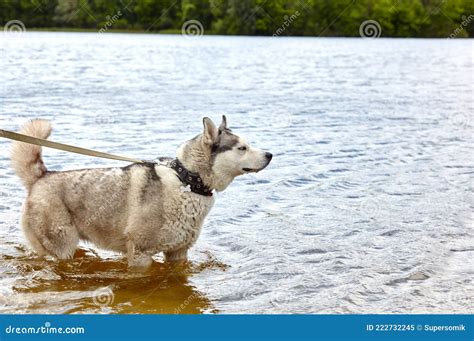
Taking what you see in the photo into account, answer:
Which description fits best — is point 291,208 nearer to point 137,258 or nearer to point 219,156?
point 219,156

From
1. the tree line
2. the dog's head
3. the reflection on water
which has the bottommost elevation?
the reflection on water

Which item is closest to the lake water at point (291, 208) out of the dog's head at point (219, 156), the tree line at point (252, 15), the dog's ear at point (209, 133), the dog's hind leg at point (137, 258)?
the dog's hind leg at point (137, 258)

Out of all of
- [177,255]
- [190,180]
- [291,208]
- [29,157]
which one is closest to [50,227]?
[29,157]

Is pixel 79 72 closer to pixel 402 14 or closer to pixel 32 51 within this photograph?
pixel 32 51

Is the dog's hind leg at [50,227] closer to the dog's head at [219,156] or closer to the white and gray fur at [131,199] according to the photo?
the white and gray fur at [131,199]

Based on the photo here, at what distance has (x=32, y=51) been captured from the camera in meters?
62.2

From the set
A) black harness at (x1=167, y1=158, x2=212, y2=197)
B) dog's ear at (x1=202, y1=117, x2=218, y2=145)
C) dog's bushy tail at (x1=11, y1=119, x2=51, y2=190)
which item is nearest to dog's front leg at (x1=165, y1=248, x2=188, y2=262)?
black harness at (x1=167, y1=158, x2=212, y2=197)

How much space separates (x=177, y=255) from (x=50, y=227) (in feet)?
5.41

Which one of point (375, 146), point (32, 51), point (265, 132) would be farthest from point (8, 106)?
point (32, 51)

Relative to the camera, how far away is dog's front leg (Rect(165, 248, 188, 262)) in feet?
30.4

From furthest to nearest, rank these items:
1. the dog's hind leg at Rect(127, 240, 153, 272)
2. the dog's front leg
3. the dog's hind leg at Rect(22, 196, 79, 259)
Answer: the dog's front leg, the dog's hind leg at Rect(127, 240, 153, 272), the dog's hind leg at Rect(22, 196, 79, 259)

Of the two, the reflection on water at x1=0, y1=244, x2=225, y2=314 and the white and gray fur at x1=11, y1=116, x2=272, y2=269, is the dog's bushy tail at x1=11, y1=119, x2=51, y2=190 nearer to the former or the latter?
the white and gray fur at x1=11, y1=116, x2=272, y2=269

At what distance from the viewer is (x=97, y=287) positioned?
8.75 meters

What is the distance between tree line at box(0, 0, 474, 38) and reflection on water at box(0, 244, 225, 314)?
242 feet
